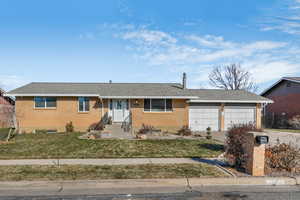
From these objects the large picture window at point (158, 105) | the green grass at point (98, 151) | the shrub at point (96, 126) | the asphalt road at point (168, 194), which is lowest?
the green grass at point (98, 151)

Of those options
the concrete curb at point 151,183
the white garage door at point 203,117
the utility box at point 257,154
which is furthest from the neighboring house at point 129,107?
the concrete curb at point 151,183

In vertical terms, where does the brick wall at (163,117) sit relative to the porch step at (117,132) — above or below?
above

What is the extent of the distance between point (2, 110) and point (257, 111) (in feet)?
87.1

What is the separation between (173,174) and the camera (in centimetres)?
583

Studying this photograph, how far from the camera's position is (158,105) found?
56.2 ft

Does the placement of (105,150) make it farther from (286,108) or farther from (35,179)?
(286,108)

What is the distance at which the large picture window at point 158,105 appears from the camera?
17078 mm

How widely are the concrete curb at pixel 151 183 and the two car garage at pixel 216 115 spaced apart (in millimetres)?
12261

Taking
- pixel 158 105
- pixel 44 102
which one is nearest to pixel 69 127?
pixel 44 102

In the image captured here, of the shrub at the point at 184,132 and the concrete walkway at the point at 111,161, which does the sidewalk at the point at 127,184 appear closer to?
the concrete walkway at the point at 111,161

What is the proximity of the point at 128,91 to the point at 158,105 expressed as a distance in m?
2.97

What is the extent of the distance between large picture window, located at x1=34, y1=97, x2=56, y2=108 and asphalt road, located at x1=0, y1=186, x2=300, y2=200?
42.0ft

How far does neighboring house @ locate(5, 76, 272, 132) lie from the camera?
53.5ft

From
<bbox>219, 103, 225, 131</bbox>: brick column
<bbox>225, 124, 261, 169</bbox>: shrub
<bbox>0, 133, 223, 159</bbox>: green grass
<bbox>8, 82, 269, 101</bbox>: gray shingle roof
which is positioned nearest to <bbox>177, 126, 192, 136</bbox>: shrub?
<bbox>8, 82, 269, 101</bbox>: gray shingle roof
